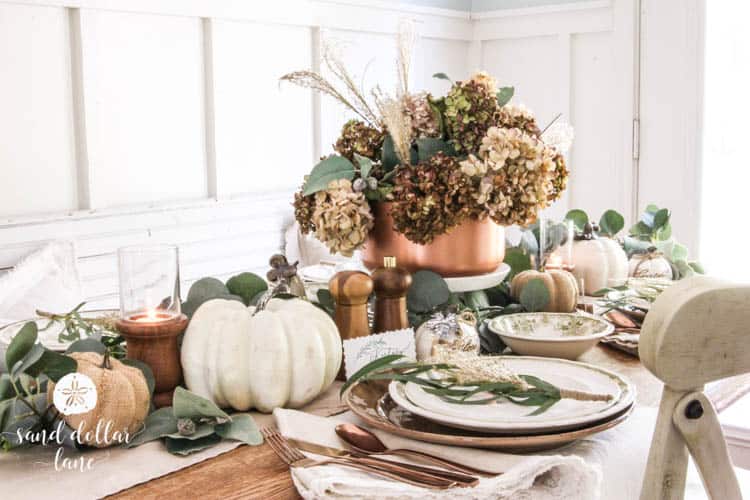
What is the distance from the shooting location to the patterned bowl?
130cm

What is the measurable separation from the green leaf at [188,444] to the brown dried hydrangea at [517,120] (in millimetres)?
692

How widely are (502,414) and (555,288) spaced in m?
0.56

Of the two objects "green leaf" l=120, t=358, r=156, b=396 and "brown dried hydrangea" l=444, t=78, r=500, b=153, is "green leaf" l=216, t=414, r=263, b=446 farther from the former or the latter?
"brown dried hydrangea" l=444, t=78, r=500, b=153

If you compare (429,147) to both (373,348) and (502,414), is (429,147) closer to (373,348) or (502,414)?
(373,348)

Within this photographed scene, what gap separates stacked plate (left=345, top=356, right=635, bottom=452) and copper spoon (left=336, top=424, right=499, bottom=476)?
19 millimetres

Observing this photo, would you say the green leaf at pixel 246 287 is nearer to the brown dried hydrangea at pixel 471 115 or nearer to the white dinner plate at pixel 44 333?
the white dinner plate at pixel 44 333

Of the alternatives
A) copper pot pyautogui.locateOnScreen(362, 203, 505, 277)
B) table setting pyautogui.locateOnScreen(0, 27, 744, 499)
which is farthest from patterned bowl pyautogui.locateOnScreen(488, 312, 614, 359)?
copper pot pyautogui.locateOnScreen(362, 203, 505, 277)

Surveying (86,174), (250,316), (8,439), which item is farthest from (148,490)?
(86,174)

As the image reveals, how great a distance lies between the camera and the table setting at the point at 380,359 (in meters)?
0.93

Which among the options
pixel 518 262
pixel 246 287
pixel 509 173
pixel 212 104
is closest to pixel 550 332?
pixel 509 173

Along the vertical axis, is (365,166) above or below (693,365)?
above

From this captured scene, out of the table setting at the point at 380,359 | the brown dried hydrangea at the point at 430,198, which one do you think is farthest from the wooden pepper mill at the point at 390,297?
the brown dried hydrangea at the point at 430,198

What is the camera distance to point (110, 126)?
2.53 meters

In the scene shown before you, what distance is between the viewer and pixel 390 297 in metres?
1.29
